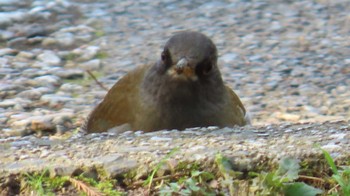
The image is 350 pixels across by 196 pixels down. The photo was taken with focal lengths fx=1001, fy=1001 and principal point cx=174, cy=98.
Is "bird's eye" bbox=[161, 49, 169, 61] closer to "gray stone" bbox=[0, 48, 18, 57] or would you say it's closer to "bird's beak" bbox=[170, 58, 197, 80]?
"bird's beak" bbox=[170, 58, 197, 80]

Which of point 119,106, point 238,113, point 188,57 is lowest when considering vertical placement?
point 238,113

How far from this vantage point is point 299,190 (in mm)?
3346

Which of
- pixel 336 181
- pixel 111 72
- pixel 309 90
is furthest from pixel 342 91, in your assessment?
pixel 336 181

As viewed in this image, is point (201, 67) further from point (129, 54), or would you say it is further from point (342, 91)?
point (129, 54)

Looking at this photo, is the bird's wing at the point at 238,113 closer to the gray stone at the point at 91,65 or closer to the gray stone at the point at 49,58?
the gray stone at the point at 91,65

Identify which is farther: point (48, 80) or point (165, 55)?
point (48, 80)

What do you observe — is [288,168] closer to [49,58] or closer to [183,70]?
[183,70]

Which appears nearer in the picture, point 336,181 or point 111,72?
point 336,181

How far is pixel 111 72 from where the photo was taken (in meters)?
7.12

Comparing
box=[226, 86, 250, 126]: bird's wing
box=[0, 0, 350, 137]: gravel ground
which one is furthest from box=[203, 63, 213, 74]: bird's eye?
box=[0, 0, 350, 137]: gravel ground

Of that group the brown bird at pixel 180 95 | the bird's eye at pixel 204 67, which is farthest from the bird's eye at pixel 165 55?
the bird's eye at pixel 204 67

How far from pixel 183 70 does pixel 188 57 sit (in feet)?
0.24

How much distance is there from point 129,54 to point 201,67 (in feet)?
8.08

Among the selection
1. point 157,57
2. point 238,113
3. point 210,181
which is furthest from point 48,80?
point 210,181
